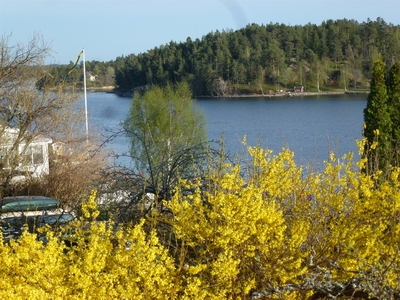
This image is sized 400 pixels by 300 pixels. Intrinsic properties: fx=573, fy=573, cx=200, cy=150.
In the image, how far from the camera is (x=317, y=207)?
5.21 meters

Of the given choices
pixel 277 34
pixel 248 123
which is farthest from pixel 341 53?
pixel 248 123

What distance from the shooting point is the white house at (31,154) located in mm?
15234

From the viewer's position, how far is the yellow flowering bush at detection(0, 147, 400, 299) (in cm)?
381

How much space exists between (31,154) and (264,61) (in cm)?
8021

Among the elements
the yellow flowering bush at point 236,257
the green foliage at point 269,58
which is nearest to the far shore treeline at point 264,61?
the green foliage at point 269,58

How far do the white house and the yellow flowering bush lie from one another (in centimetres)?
1133

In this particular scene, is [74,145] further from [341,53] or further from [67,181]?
[341,53]

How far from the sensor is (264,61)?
94438 millimetres

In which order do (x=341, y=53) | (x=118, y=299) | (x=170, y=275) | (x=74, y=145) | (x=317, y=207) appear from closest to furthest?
1. (x=118, y=299)
2. (x=170, y=275)
3. (x=317, y=207)
4. (x=74, y=145)
5. (x=341, y=53)

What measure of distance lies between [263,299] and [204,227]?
728mm

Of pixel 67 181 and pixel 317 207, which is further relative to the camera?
pixel 67 181

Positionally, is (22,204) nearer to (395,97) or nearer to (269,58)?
(395,97)

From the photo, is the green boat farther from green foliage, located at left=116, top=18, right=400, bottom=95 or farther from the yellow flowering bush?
green foliage, located at left=116, top=18, right=400, bottom=95

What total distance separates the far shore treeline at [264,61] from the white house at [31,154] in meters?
64.1
